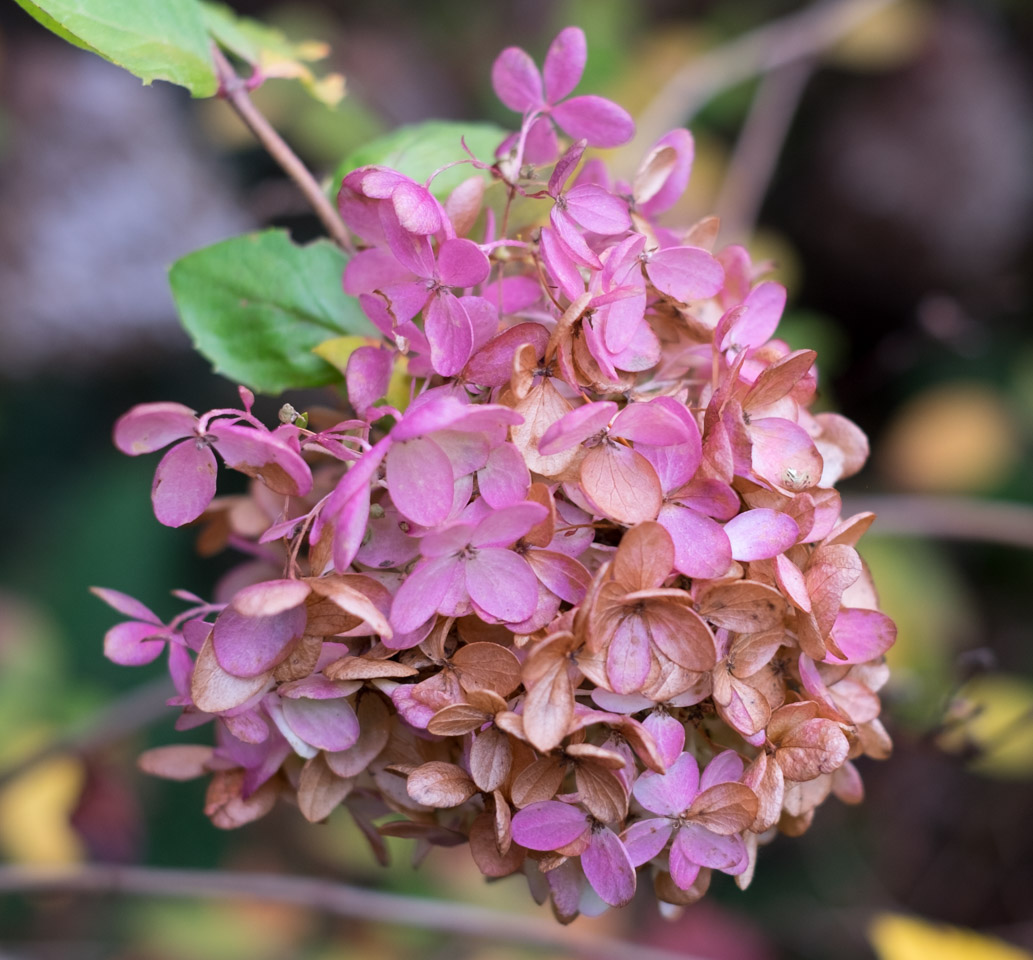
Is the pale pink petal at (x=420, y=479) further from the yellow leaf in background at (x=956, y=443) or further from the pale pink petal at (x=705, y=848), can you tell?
the yellow leaf in background at (x=956, y=443)

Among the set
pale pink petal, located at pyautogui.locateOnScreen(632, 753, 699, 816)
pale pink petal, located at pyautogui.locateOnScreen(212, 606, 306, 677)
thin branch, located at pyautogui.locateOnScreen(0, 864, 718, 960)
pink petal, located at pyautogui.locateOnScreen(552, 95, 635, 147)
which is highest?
pink petal, located at pyautogui.locateOnScreen(552, 95, 635, 147)

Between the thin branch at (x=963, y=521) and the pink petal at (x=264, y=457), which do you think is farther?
the thin branch at (x=963, y=521)

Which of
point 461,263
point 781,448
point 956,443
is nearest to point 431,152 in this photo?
point 461,263

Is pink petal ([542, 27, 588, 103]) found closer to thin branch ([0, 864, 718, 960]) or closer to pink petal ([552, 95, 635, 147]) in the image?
pink petal ([552, 95, 635, 147])

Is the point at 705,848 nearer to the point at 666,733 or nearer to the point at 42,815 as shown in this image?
the point at 666,733

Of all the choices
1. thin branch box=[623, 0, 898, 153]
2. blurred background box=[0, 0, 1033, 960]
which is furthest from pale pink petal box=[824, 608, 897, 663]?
thin branch box=[623, 0, 898, 153]

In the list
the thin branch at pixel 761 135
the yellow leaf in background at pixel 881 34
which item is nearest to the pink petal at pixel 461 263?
the thin branch at pixel 761 135

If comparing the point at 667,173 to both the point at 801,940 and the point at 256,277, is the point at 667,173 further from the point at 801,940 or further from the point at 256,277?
the point at 801,940
